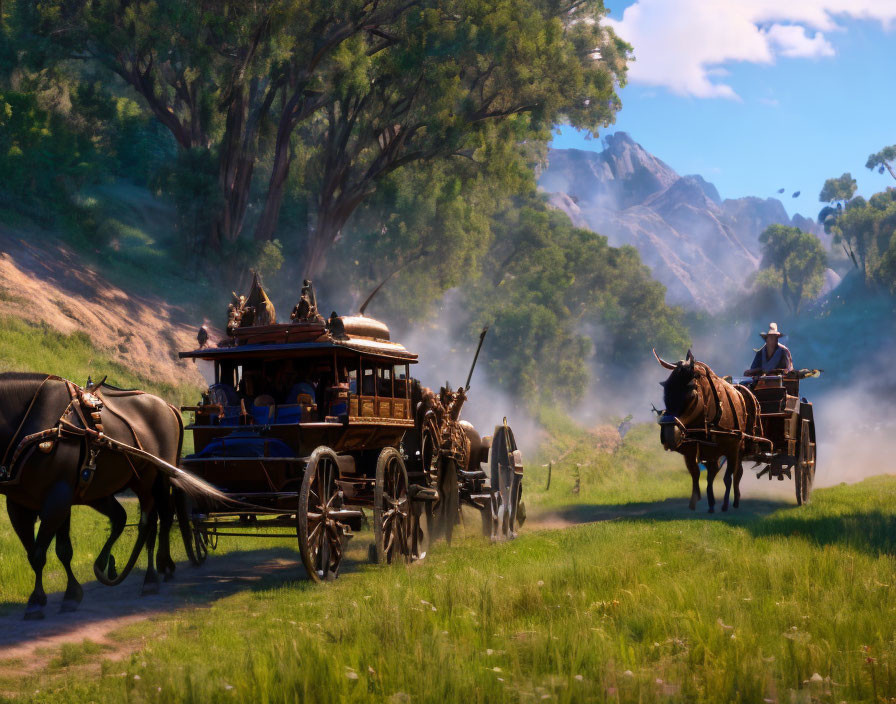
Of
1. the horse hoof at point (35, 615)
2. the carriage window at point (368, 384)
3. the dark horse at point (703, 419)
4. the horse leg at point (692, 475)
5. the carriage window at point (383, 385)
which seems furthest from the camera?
the horse leg at point (692, 475)

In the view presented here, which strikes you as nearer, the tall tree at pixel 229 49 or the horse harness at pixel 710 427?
the horse harness at pixel 710 427

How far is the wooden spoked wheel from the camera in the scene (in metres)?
19.5

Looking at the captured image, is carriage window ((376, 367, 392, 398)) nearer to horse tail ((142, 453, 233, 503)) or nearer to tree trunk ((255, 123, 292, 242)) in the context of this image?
horse tail ((142, 453, 233, 503))

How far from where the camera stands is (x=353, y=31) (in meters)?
34.7

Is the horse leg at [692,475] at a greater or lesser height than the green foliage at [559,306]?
lesser

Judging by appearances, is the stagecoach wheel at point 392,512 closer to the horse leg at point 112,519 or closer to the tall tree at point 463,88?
the horse leg at point 112,519

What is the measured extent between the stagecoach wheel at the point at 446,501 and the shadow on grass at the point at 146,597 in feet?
4.35

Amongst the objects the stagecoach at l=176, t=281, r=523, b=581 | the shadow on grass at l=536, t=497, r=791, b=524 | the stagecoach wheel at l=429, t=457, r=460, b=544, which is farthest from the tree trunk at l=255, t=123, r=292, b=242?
the stagecoach wheel at l=429, t=457, r=460, b=544

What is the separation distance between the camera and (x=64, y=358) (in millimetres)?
27672

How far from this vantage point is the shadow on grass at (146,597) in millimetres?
8859

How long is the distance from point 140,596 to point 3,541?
4.04 meters

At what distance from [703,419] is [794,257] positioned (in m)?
98.3

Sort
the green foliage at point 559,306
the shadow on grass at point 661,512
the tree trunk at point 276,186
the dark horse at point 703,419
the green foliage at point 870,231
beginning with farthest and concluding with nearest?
1. the green foliage at point 870,231
2. the green foliage at point 559,306
3. the tree trunk at point 276,186
4. the dark horse at point 703,419
5. the shadow on grass at point 661,512

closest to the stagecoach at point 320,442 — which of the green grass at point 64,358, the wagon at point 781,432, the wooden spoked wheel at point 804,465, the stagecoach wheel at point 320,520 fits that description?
the stagecoach wheel at point 320,520
